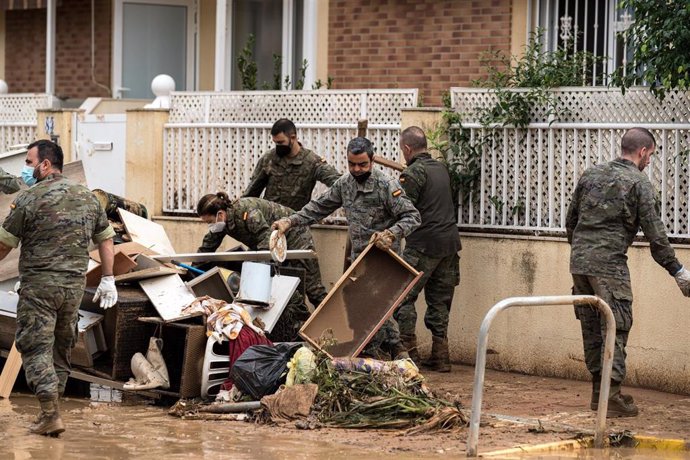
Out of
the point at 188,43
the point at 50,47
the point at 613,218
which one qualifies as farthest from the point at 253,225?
the point at 50,47

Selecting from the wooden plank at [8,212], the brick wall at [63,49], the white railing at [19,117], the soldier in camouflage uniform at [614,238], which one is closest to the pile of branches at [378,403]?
the soldier in camouflage uniform at [614,238]

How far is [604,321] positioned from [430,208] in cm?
244

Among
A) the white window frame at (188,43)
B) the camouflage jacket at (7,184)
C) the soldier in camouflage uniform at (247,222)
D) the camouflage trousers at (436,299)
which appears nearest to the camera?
the soldier in camouflage uniform at (247,222)

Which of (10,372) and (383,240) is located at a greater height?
(383,240)

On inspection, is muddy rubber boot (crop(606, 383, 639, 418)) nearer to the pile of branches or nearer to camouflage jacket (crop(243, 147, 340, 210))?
the pile of branches

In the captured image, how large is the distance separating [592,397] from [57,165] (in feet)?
13.4

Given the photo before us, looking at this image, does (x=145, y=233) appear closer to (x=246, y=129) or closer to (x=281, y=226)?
(x=281, y=226)

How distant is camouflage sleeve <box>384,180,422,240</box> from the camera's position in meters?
10.0

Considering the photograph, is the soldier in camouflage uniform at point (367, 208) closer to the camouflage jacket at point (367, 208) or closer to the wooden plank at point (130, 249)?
the camouflage jacket at point (367, 208)

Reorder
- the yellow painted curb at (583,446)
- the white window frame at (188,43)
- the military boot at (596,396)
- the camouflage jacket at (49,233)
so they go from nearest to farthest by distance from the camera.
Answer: the yellow painted curb at (583,446) < the camouflage jacket at (49,233) < the military boot at (596,396) < the white window frame at (188,43)

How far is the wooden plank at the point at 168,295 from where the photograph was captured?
389 inches

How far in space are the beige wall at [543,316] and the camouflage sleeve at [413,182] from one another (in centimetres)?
79

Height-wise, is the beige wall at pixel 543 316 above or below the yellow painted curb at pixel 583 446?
above

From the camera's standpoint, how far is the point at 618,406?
9188 mm
